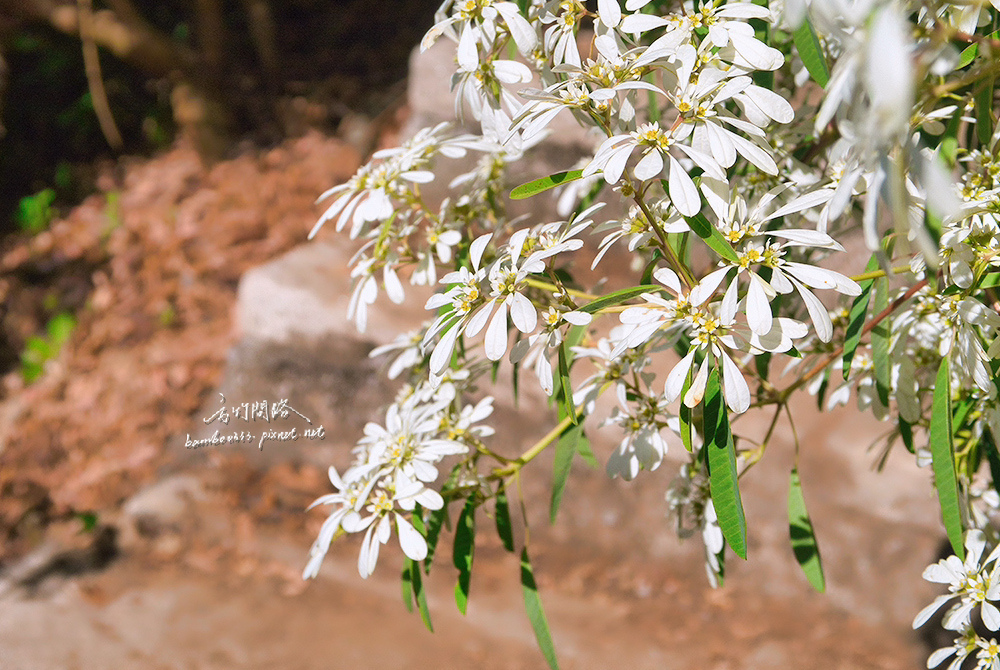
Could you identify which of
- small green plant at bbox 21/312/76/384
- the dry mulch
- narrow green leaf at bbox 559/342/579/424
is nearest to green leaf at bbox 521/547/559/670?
narrow green leaf at bbox 559/342/579/424

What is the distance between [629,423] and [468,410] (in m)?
0.21

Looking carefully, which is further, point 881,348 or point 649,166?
point 881,348

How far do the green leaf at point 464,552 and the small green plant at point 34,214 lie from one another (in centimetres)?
278

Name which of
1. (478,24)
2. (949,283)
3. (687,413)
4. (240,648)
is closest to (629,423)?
(687,413)

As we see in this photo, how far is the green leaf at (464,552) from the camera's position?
84cm

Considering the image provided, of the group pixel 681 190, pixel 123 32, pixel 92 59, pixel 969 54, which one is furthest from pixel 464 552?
pixel 123 32

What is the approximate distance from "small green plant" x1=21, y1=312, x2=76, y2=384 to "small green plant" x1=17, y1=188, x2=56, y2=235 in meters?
0.51

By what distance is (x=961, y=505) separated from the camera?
30.0 inches

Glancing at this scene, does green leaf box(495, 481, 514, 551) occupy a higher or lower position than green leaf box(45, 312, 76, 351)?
lower

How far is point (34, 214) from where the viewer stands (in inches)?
113

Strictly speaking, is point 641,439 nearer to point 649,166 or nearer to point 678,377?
point 678,377

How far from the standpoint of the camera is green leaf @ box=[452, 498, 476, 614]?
84 centimetres

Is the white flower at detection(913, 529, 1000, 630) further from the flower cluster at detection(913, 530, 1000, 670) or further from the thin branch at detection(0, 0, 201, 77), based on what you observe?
the thin branch at detection(0, 0, 201, 77)

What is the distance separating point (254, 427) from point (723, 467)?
1.66m
